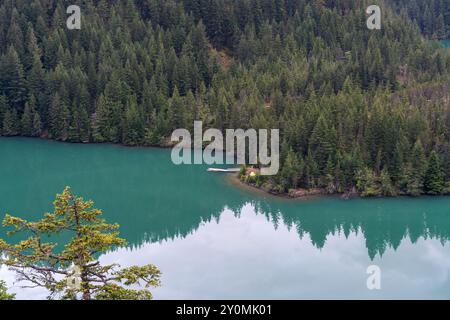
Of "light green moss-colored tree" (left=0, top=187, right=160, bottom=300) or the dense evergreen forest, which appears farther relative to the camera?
the dense evergreen forest

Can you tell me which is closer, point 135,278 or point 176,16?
point 135,278

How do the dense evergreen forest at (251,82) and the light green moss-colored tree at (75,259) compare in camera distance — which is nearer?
the light green moss-colored tree at (75,259)

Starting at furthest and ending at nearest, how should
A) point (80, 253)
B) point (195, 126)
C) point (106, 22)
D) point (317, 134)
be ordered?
point (106, 22), point (195, 126), point (317, 134), point (80, 253)

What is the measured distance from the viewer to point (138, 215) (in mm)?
45250

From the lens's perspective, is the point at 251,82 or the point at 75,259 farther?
the point at 251,82

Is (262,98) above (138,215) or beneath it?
above

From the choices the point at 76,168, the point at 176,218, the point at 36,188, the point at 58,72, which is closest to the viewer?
the point at 176,218

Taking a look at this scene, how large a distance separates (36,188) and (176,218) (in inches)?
541

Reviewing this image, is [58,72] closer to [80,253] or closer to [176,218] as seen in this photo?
[176,218]

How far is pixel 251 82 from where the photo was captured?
67.8m

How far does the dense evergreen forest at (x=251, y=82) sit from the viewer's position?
47156 mm

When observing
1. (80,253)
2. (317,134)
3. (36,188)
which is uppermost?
(80,253)

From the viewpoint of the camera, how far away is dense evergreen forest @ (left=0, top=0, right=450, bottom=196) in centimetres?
4716

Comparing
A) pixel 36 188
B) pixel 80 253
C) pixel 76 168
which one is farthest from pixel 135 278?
pixel 76 168
